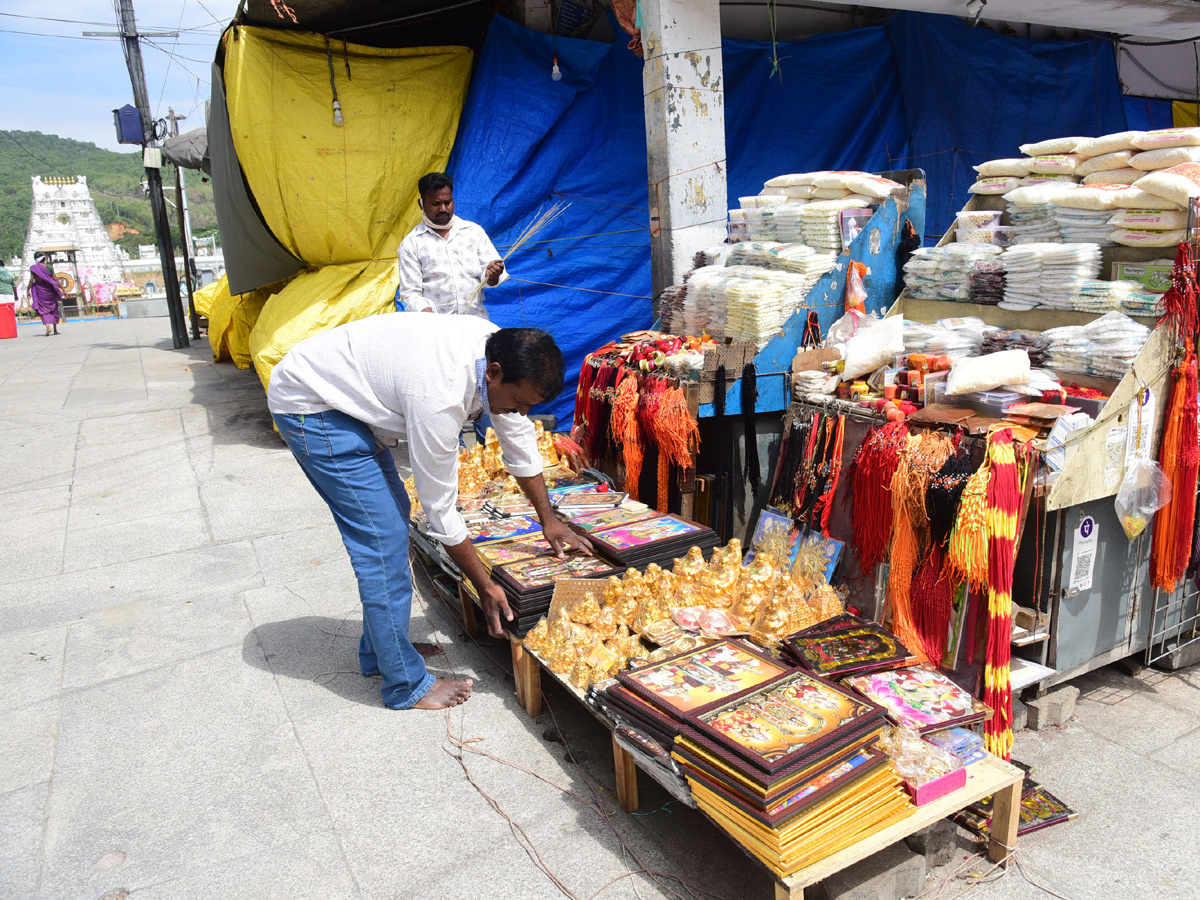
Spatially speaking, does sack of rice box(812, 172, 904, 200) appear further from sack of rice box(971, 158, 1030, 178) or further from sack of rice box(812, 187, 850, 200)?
sack of rice box(971, 158, 1030, 178)

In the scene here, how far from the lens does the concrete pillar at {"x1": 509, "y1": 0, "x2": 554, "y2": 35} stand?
6719 mm

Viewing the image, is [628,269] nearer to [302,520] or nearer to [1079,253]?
[302,520]

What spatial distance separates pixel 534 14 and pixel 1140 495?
593 cm

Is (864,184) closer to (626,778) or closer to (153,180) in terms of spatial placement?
(626,778)

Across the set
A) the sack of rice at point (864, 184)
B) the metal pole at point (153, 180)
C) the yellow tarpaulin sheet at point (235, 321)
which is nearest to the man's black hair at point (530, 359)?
the sack of rice at point (864, 184)

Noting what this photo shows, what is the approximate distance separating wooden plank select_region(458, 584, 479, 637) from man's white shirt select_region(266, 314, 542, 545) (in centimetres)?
94

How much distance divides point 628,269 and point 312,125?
2.86 m

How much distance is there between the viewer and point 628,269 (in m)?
7.13

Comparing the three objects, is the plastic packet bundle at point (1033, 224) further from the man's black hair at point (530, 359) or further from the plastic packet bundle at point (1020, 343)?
the man's black hair at point (530, 359)

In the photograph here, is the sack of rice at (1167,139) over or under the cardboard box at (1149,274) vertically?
over

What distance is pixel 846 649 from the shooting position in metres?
2.85

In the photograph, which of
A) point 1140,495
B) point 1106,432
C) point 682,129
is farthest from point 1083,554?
point 682,129

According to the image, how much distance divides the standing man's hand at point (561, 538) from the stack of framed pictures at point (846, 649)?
3.35 ft

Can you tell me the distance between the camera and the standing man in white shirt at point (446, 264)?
5492mm
